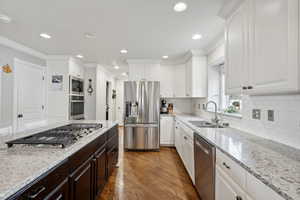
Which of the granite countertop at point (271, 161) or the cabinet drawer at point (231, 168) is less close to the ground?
the granite countertop at point (271, 161)

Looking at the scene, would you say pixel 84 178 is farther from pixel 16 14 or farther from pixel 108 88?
pixel 108 88

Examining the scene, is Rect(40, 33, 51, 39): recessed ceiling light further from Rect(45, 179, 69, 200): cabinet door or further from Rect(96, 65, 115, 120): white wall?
Rect(45, 179, 69, 200): cabinet door

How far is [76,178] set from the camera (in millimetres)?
1222

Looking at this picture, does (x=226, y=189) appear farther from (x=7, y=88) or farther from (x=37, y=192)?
(x=7, y=88)

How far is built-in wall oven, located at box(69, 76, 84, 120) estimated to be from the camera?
13.3ft

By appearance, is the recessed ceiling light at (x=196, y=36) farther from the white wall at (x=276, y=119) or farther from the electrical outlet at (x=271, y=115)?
the electrical outlet at (x=271, y=115)

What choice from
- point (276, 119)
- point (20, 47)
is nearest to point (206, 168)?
point (276, 119)

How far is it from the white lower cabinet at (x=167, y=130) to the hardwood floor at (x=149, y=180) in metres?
0.69

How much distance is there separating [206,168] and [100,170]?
4.18ft

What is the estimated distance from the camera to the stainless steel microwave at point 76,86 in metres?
4.05

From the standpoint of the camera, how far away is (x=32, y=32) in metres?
2.54

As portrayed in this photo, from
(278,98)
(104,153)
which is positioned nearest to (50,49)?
(104,153)

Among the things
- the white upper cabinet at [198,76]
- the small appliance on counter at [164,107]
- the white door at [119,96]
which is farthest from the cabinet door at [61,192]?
the white door at [119,96]

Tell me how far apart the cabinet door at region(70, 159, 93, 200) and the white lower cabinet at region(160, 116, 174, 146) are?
263cm
